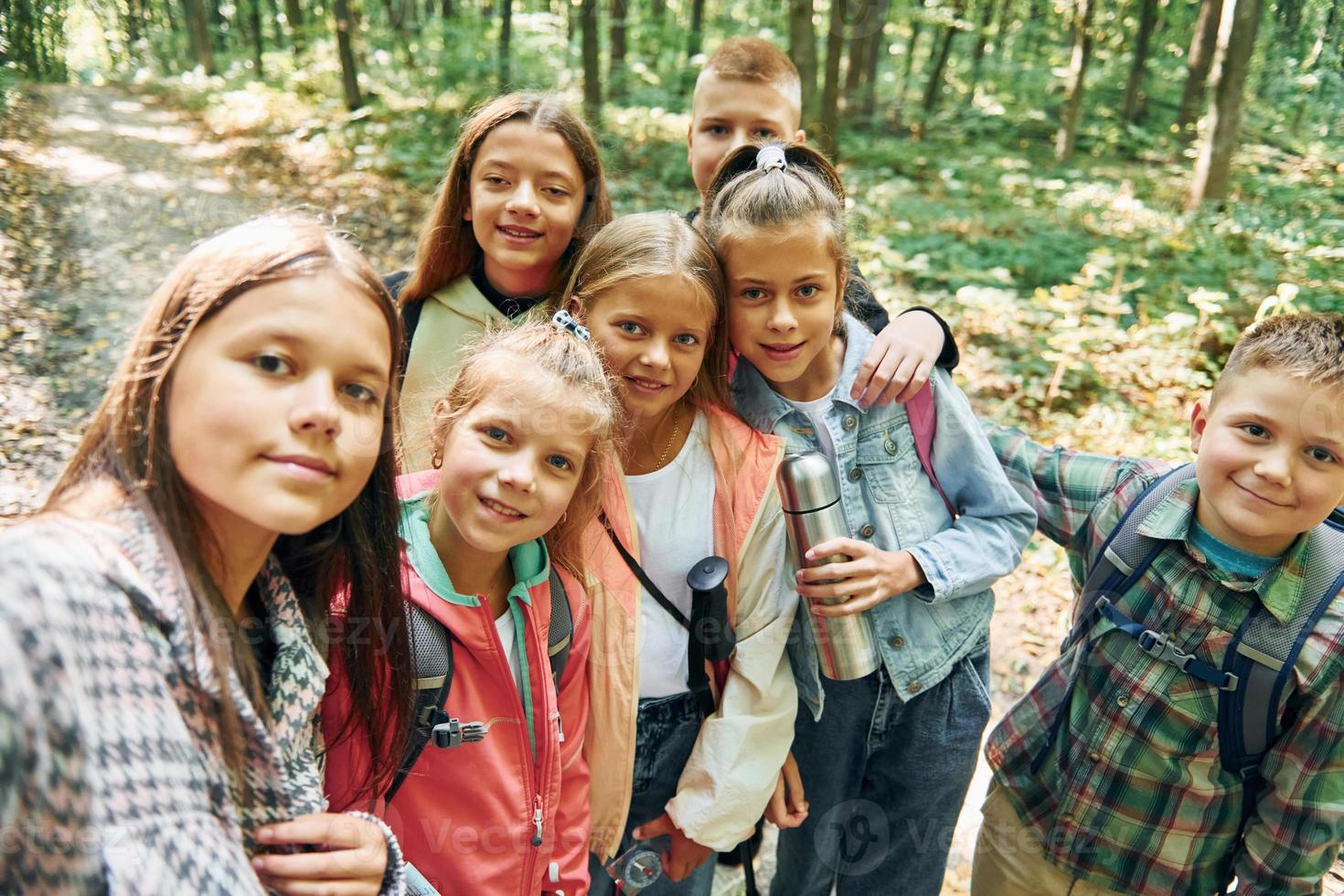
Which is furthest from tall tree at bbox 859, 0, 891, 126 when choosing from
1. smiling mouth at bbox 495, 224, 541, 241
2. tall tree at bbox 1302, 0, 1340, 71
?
smiling mouth at bbox 495, 224, 541, 241

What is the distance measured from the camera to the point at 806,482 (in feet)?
6.23

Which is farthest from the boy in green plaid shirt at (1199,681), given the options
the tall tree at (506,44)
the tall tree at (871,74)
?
the tall tree at (871,74)

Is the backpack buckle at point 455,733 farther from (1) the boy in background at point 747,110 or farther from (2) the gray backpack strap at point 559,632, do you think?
(1) the boy in background at point 747,110

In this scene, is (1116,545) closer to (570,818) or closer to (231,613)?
(570,818)

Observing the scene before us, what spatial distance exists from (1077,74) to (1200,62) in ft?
5.84

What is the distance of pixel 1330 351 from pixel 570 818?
199 centimetres

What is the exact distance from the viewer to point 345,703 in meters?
1.49

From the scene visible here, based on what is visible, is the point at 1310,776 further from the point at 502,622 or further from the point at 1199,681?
the point at 502,622

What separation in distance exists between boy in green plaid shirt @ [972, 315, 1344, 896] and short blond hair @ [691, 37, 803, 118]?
1.61 meters

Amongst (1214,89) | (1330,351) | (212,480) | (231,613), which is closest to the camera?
(212,480)

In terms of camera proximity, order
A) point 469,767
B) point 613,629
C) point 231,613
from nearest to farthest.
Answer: point 231,613 < point 469,767 < point 613,629

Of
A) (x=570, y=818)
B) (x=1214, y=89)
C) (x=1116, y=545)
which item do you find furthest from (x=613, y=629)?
(x=1214, y=89)

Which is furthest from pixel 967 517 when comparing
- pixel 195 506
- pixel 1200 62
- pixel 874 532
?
pixel 1200 62

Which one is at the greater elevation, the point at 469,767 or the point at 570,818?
the point at 469,767
